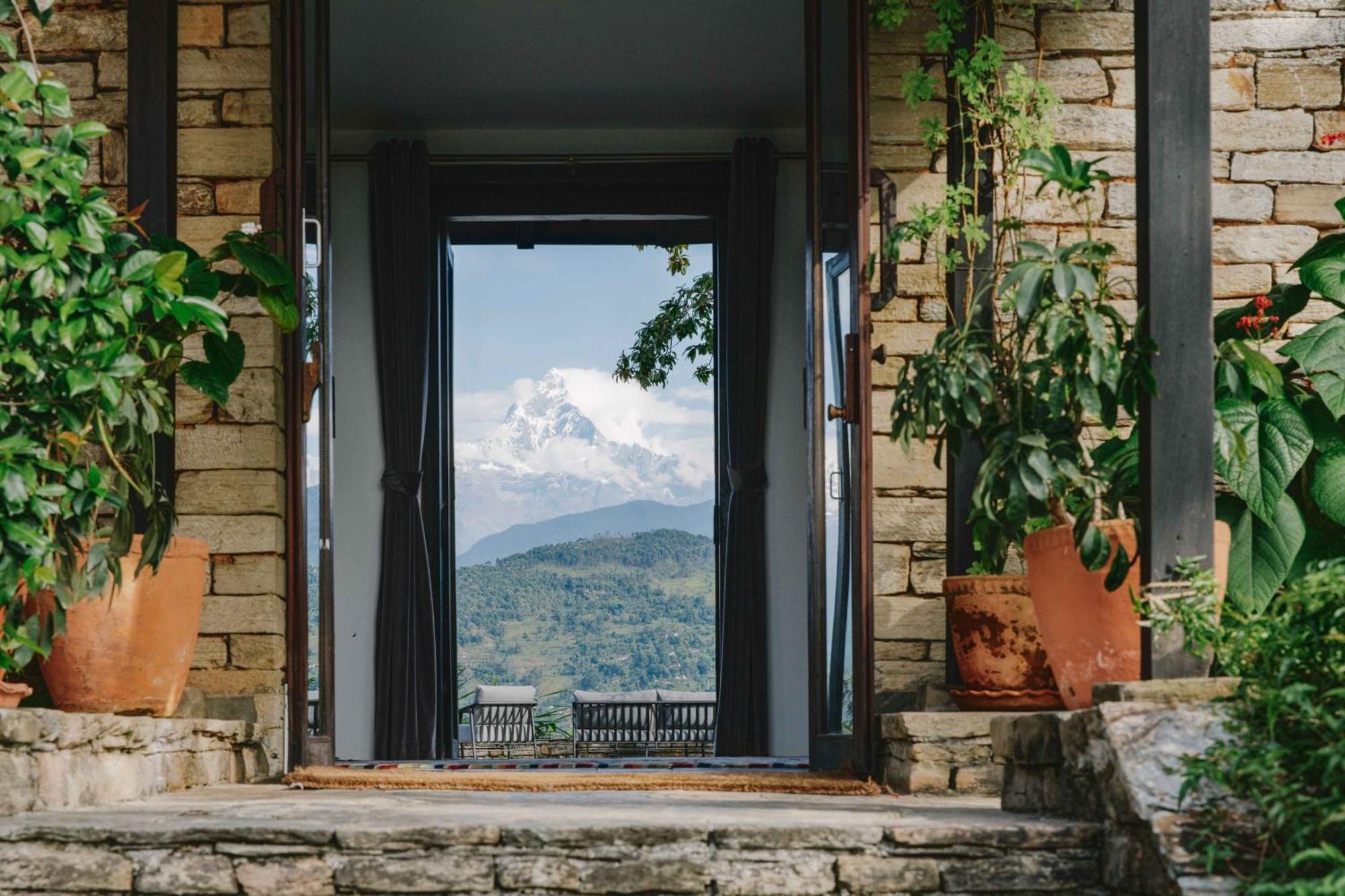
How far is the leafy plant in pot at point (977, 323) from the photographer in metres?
3.01

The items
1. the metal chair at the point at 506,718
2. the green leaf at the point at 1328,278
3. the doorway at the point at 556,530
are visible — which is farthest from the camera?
the doorway at the point at 556,530

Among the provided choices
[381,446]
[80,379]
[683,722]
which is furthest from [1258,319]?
[683,722]

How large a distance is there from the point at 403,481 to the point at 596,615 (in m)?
7.40

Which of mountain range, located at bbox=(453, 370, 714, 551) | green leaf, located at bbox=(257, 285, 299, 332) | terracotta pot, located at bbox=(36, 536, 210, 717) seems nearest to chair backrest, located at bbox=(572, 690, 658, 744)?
terracotta pot, located at bbox=(36, 536, 210, 717)

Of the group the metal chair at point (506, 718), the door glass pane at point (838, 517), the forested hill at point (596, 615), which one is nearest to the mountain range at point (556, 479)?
the forested hill at point (596, 615)

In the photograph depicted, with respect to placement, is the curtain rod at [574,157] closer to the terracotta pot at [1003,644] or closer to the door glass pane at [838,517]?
the door glass pane at [838,517]

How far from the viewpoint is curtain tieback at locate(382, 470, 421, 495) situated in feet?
20.3

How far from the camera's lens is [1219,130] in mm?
4098

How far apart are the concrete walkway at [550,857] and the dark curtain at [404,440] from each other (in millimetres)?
3826

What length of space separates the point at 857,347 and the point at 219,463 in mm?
1812

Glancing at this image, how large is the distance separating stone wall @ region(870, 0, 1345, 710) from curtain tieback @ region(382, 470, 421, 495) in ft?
9.21

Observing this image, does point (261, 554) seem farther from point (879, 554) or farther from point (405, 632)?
point (405, 632)

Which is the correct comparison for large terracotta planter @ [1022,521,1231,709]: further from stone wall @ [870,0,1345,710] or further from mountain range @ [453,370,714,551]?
mountain range @ [453,370,714,551]

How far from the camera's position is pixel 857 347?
12.2ft
